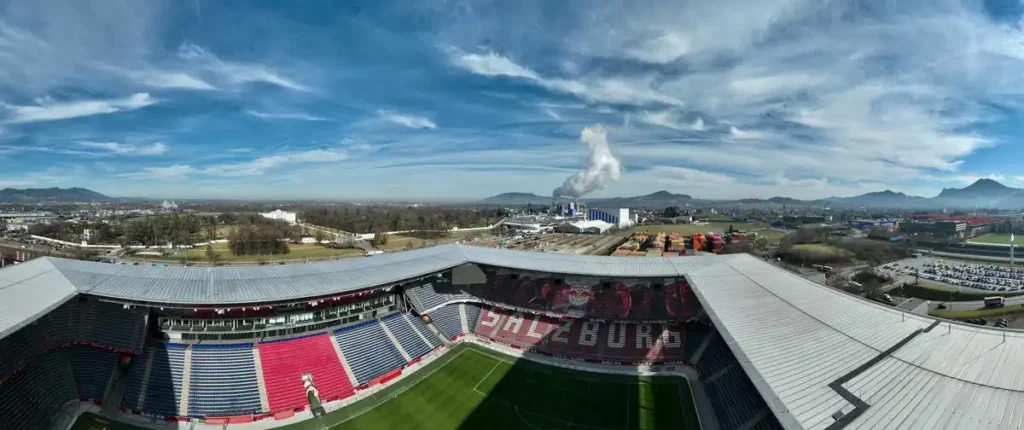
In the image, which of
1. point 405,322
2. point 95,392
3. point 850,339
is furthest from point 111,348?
point 850,339

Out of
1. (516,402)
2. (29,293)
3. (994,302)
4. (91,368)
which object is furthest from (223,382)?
(994,302)

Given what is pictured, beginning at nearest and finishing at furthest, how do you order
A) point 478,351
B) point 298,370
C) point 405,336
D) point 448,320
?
point 298,370 → point 405,336 → point 478,351 → point 448,320

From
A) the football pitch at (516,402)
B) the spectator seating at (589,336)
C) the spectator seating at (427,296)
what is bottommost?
the football pitch at (516,402)

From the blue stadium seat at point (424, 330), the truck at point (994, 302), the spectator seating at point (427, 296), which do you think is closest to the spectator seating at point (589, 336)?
the spectator seating at point (427, 296)

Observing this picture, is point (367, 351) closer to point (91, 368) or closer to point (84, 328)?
point (91, 368)

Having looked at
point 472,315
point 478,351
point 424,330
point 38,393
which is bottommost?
point 478,351

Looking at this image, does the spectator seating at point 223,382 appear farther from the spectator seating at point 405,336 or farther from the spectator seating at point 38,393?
the spectator seating at point 405,336
